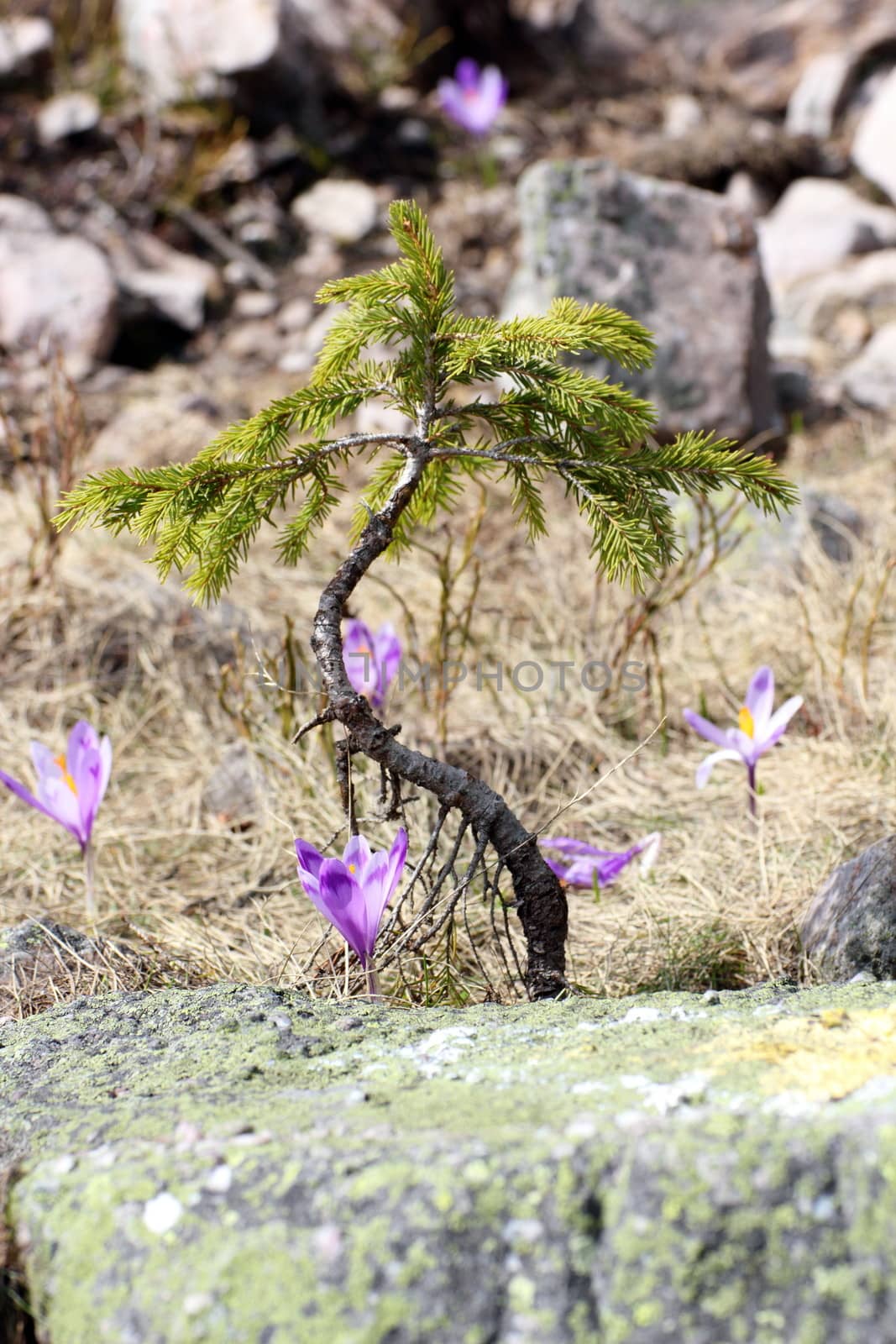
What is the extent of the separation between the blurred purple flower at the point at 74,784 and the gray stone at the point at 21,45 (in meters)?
5.94

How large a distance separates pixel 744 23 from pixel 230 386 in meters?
5.20

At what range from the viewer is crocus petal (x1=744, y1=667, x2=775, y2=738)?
6.91ft

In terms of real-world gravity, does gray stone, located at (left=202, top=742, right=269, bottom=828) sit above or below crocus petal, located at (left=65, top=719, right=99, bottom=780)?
below

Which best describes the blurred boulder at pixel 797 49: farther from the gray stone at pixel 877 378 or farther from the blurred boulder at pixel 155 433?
the blurred boulder at pixel 155 433

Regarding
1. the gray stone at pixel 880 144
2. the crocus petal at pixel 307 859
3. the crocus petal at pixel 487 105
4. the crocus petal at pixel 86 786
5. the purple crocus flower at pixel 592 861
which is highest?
the crocus petal at pixel 487 105

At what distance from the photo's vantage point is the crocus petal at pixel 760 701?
2107 mm

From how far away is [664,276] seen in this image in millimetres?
4387

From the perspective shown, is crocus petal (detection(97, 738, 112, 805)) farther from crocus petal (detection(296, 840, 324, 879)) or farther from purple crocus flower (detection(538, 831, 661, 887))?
purple crocus flower (detection(538, 831, 661, 887))

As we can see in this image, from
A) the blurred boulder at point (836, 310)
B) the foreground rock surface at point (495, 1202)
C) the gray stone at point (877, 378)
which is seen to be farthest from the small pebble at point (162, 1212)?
the blurred boulder at point (836, 310)

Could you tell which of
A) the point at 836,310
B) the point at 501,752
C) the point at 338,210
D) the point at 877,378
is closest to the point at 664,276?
the point at 877,378

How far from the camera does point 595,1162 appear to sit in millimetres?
929

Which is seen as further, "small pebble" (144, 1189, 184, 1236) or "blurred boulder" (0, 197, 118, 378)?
"blurred boulder" (0, 197, 118, 378)

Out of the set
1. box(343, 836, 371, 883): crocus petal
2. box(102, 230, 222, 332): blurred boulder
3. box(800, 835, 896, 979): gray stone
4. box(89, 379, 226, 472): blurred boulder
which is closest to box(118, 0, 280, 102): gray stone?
box(102, 230, 222, 332): blurred boulder

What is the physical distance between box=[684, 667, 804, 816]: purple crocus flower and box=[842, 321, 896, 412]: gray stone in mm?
2924
